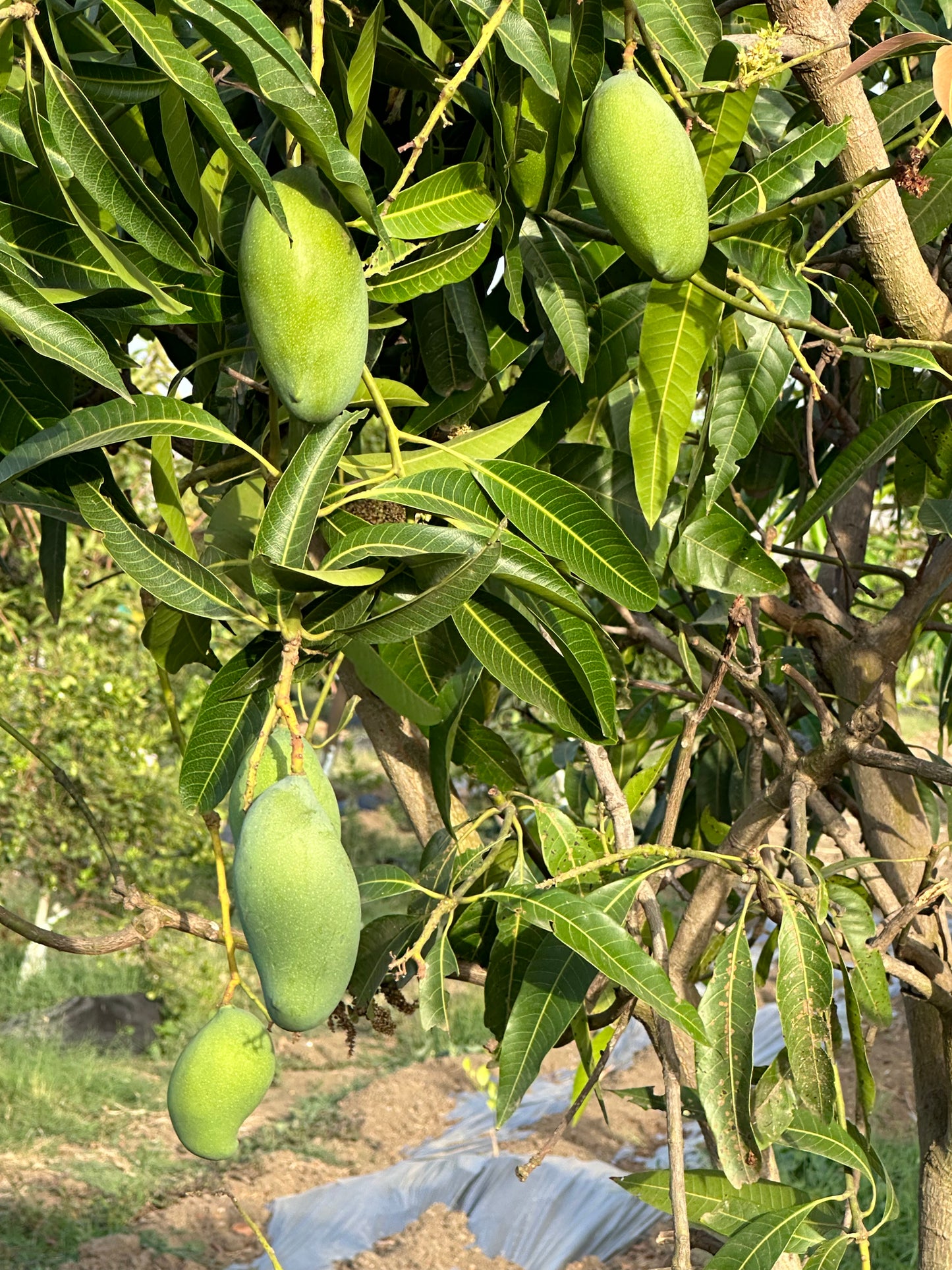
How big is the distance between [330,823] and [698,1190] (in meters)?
0.50

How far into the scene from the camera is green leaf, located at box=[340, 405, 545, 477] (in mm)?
606

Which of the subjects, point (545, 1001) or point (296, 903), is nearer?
point (296, 903)

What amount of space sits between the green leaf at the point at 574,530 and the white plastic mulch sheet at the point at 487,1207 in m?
3.01

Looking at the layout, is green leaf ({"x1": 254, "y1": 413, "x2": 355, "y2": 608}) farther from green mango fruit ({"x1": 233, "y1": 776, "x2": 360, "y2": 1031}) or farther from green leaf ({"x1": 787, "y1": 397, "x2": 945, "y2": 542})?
green leaf ({"x1": 787, "y1": 397, "x2": 945, "y2": 542})

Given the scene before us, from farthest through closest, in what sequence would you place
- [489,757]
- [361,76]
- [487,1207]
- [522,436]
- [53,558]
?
[487,1207]
[489,757]
[53,558]
[522,436]
[361,76]

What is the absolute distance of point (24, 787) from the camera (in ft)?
13.8

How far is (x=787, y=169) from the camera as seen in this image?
2.08 feet

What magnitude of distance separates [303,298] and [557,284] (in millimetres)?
212

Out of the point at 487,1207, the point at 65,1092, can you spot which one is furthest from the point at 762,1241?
the point at 65,1092

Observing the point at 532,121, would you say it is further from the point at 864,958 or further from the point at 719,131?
the point at 864,958

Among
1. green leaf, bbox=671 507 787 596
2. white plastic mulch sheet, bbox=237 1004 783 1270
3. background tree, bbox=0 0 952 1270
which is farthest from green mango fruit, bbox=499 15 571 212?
white plastic mulch sheet, bbox=237 1004 783 1270

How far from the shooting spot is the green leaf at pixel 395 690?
747 millimetres

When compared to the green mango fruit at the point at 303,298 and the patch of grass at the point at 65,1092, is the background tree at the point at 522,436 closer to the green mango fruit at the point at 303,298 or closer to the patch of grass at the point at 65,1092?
the green mango fruit at the point at 303,298

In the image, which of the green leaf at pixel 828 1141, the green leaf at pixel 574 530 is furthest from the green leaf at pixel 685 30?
the green leaf at pixel 828 1141
